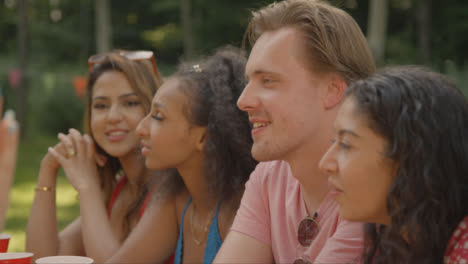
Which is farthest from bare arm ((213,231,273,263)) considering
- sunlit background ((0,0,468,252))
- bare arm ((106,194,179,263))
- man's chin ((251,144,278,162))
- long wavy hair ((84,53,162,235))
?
long wavy hair ((84,53,162,235))

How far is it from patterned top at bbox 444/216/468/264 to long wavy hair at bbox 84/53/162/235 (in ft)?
6.74

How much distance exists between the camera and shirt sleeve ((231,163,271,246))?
7.45ft

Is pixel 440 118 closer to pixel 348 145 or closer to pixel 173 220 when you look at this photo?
pixel 348 145

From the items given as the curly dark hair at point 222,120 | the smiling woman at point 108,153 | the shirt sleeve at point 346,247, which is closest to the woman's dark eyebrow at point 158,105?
the curly dark hair at point 222,120

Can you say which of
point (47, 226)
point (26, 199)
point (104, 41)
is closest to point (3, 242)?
point (47, 226)

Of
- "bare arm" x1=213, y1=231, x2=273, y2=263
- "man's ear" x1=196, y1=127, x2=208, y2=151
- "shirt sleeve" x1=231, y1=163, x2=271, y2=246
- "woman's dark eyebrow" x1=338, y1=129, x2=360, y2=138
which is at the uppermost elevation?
"woman's dark eyebrow" x1=338, y1=129, x2=360, y2=138

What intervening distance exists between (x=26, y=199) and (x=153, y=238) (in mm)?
6031

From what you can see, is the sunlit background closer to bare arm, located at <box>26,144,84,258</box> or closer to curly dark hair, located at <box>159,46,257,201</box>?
curly dark hair, located at <box>159,46,257,201</box>

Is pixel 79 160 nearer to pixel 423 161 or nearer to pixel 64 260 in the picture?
pixel 64 260

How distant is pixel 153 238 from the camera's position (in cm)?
297

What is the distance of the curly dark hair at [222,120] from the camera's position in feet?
9.17

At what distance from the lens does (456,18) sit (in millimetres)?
20109

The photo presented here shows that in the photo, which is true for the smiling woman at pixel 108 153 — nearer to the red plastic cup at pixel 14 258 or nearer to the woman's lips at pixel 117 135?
the woman's lips at pixel 117 135

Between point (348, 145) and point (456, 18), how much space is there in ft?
66.4
